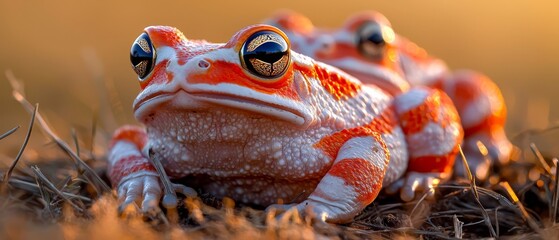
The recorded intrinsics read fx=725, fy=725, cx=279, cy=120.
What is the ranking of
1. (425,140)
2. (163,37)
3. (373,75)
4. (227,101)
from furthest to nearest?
(373,75) → (425,140) → (163,37) → (227,101)

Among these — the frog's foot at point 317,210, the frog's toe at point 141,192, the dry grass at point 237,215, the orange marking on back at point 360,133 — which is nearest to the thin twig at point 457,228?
the dry grass at point 237,215

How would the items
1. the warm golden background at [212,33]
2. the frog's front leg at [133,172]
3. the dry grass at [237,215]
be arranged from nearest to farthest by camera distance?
1. the dry grass at [237,215]
2. the frog's front leg at [133,172]
3. the warm golden background at [212,33]

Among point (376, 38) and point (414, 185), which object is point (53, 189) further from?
point (376, 38)

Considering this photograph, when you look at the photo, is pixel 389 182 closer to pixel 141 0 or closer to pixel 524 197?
pixel 524 197

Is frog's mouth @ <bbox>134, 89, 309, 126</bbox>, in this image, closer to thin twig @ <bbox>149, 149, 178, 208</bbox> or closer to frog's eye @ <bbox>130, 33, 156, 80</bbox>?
frog's eye @ <bbox>130, 33, 156, 80</bbox>

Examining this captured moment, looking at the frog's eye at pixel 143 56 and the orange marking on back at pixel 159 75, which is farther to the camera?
the frog's eye at pixel 143 56

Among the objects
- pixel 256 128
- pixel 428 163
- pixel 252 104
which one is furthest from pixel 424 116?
pixel 252 104

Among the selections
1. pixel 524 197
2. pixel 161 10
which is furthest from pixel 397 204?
pixel 161 10

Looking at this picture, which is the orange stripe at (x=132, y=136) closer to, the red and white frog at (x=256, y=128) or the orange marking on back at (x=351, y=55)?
the red and white frog at (x=256, y=128)
